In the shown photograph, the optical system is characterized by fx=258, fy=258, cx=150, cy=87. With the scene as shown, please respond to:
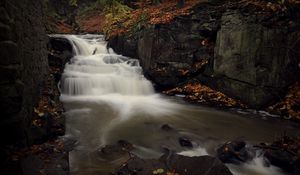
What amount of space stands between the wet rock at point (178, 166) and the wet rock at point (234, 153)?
97cm

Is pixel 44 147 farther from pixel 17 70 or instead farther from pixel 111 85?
Result: pixel 111 85

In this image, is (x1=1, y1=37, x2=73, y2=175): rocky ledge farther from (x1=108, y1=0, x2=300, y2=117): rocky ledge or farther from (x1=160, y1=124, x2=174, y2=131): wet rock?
(x1=108, y1=0, x2=300, y2=117): rocky ledge

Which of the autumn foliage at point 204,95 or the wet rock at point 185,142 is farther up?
the autumn foliage at point 204,95

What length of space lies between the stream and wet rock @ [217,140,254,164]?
0.50ft

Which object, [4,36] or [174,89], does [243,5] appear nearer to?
[174,89]

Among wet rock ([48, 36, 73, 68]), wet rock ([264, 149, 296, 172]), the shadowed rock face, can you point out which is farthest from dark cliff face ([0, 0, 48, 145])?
the shadowed rock face

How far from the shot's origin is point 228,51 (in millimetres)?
9984

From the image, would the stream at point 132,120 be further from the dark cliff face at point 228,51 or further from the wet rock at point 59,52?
the dark cliff face at point 228,51

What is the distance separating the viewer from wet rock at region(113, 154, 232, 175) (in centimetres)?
452

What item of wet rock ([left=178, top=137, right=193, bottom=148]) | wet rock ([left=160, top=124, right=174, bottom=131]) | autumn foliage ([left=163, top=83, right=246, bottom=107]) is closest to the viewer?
wet rock ([left=178, top=137, right=193, bottom=148])

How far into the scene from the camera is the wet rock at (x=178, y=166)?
14.8 feet

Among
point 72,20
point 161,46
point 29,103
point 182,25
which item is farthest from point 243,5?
point 72,20

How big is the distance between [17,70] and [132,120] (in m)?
4.16

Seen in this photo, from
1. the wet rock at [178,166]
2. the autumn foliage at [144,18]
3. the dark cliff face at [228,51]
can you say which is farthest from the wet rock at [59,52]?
the wet rock at [178,166]
